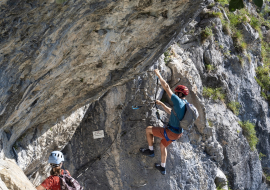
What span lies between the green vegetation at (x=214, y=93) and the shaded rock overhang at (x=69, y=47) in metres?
4.21

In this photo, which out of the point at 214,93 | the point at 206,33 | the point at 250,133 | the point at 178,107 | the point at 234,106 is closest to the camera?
the point at 178,107

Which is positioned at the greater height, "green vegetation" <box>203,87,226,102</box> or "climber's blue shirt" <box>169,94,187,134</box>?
"climber's blue shirt" <box>169,94,187,134</box>

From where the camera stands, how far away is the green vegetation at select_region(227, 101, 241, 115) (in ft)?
33.8

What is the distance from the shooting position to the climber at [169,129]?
6156 millimetres

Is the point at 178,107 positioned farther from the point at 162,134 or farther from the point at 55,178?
the point at 55,178

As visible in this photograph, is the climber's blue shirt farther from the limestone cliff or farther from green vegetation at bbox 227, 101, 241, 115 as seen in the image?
green vegetation at bbox 227, 101, 241, 115

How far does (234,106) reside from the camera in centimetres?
1041

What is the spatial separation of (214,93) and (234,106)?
3.79ft

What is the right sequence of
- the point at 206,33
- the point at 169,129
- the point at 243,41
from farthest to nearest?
the point at 243,41, the point at 206,33, the point at 169,129

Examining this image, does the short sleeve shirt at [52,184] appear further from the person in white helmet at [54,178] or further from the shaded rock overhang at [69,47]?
the shaded rock overhang at [69,47]

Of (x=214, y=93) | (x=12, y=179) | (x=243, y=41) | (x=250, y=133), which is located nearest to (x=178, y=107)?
(x=12, y=179)

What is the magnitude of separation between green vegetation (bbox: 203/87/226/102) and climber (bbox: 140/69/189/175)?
2.99m

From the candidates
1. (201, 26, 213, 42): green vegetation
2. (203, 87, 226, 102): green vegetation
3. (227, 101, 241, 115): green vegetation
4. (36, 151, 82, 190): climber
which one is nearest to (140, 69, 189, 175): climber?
(36, 151, 82, 190): climber

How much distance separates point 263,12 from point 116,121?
36.9ft
